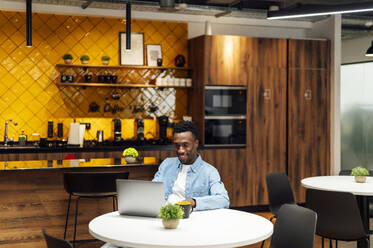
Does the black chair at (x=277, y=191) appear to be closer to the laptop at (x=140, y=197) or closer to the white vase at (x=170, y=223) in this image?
the laptop at (x=140, y=197)

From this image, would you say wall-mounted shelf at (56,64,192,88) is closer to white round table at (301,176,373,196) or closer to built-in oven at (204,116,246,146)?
built-in oven at (204,116,246,146)

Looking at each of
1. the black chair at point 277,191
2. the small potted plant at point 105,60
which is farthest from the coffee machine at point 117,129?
the black chair at point 277,191

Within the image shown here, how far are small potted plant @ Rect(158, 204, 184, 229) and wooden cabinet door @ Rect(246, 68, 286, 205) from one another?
4801 mm

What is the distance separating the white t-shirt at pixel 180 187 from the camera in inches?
138

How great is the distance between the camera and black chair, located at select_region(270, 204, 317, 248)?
2846 mm

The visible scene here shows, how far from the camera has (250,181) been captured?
24.5ft

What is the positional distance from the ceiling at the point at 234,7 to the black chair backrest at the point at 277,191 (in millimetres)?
2992

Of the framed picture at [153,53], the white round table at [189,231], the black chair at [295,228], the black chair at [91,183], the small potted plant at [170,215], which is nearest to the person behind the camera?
the white round table at [189,231]

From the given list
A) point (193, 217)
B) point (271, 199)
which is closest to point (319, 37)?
point (271, 199)

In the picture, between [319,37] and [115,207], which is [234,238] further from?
[319,37]

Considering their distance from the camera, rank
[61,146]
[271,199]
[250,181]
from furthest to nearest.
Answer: [250,181]
[61,146]
[271,199]

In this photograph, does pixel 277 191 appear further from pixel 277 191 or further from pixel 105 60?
Answer: pixel 105 60

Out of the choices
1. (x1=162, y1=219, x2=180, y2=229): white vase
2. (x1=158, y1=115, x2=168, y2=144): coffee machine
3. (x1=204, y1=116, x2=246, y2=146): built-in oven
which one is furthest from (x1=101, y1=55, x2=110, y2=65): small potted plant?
(x1=162, y1=219, x2=180, y2=229): white vase

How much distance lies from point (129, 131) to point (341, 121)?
3.59 meters
